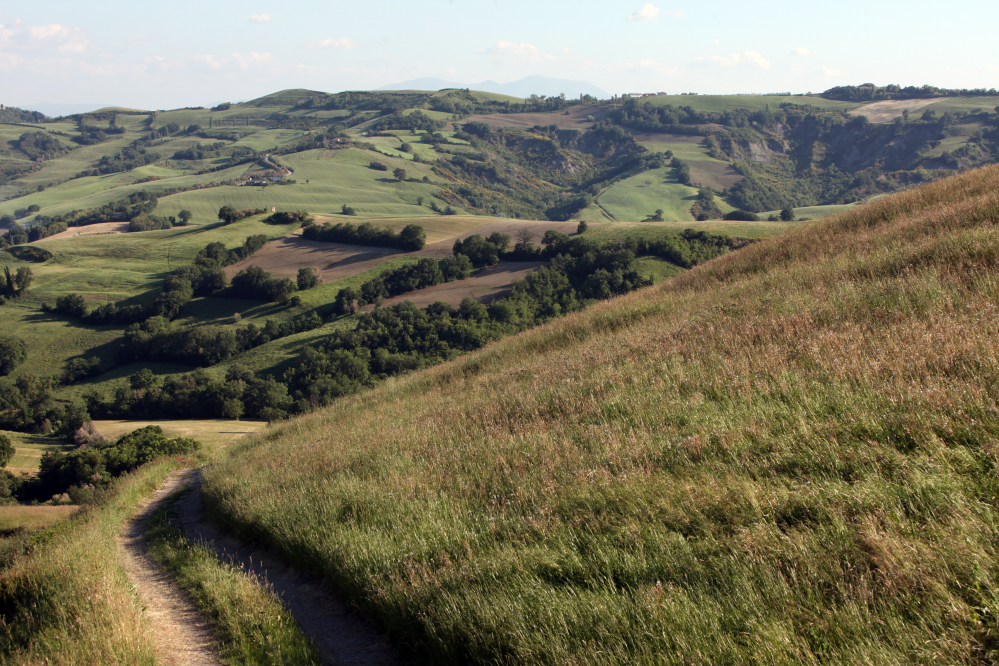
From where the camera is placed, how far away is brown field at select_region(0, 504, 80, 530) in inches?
795

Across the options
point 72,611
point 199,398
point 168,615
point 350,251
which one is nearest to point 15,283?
point 199,398

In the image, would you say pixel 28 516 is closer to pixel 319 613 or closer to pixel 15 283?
pixel 319 613

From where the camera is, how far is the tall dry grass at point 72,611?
18.6ft

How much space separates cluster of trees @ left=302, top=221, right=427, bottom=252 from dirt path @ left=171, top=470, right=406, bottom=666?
79865 millimetres

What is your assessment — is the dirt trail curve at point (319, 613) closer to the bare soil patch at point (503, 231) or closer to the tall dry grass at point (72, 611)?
the tall dry grass at point (72, 611)

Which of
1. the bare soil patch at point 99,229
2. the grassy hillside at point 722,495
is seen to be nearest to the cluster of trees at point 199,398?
the grassy hillside at point 722,495

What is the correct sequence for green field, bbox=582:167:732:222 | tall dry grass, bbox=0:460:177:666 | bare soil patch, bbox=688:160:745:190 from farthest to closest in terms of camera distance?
bare soil patch, bbox=688:160:745:190 → green field, bbox=582:167:732:222 → tall dry grass, bbox=0:460:177:666

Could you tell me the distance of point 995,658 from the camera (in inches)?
109

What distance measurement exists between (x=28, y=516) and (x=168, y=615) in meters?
20.6

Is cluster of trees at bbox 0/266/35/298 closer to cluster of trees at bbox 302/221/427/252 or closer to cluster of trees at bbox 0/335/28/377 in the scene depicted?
cluster of trees at bbox 0/335/28/377

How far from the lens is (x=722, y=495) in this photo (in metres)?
4.68

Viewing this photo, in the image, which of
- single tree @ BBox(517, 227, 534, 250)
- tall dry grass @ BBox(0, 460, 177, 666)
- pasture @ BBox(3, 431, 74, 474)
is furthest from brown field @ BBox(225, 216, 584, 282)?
tall dry grass @ BBox(0, 460, 177, 666)

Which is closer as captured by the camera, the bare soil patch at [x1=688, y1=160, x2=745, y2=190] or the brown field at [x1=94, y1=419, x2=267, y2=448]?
the brown field at [x1=94, y1=419, x2=267, y2=448]

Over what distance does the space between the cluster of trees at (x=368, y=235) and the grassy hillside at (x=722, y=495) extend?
7883cm
